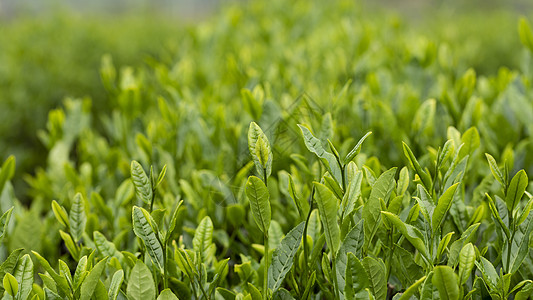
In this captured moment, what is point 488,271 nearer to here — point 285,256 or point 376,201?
point 376,201

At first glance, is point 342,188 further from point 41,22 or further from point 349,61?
point 41,22

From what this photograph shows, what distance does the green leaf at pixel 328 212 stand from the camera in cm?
107

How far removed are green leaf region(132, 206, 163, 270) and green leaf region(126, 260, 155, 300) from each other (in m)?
0.04

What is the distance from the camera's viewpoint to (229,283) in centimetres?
157

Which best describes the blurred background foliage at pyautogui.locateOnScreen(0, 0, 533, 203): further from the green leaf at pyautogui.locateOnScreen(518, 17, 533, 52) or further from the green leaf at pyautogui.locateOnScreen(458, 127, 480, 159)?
the green leaf at pyautogui.locateOnScreen(458, 127, 480, 159)

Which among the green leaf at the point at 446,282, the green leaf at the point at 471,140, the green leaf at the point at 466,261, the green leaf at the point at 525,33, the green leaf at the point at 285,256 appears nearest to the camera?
the green leaf at the point at 446,282

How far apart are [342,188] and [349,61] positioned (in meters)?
2.05

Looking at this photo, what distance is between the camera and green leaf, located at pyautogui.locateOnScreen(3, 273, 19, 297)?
3.73ft

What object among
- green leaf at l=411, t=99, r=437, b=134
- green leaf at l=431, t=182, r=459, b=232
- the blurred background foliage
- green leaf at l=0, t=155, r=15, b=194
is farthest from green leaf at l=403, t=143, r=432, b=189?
the blurred background foliage

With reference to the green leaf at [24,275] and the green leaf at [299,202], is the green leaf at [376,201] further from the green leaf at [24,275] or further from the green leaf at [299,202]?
the green leaf at [24,275]

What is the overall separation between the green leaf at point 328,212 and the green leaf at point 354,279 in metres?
0.09

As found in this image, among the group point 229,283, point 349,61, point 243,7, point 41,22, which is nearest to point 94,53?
point 41,22

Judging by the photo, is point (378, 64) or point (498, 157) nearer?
point (498, 157)

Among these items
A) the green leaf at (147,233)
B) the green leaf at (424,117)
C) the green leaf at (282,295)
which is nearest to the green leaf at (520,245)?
the green leaf at (282,295)
